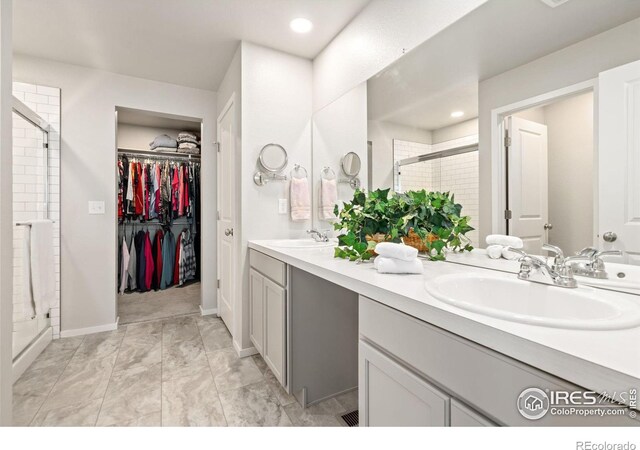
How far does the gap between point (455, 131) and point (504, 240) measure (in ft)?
1.73

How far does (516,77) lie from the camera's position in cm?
112

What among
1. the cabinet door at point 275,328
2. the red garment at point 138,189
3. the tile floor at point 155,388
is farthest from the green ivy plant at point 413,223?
the red garment at point 138,189

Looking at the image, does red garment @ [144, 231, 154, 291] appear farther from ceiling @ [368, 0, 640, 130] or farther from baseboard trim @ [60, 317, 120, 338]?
ceiling @ [368, 0, 640, 130]

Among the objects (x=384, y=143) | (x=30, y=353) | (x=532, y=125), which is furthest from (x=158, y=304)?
(x=532, y=125)

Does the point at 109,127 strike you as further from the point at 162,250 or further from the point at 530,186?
the point at 530,186

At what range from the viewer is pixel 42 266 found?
7.02 ft

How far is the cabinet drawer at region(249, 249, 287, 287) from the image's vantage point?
162cm

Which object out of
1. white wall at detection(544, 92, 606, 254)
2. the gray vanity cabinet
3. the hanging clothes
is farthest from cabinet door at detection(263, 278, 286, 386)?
the hanging clothes

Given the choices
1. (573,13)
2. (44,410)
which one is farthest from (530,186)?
(44,410)

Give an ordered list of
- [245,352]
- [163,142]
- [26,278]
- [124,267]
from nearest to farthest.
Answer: [26,278]
[245,352]
[124,267]
[163,142]

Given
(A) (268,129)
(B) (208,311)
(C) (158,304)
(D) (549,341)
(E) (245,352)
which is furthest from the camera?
(C) (158,304)

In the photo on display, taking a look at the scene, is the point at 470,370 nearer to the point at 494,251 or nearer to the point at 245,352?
the point at 494,251

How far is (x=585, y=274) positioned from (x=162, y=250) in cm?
430

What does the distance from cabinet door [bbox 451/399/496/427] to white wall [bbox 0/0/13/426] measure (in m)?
1.33
